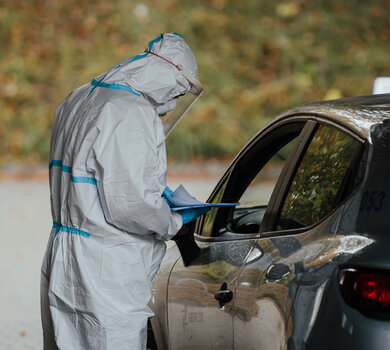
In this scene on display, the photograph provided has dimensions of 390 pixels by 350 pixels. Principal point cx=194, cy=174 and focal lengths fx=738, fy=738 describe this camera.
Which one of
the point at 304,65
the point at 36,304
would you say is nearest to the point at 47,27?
the point at 304,65

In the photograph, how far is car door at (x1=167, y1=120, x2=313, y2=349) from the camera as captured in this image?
316cm

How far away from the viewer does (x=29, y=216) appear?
504 inches

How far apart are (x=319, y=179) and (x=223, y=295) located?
67cm

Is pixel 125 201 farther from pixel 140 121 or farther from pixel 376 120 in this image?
pixel 376 120

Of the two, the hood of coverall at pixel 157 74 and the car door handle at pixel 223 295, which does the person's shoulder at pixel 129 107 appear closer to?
the hood of coverall at pixel 157 74

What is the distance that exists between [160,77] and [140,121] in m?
0.29

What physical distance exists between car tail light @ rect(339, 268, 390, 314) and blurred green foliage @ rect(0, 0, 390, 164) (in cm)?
1491

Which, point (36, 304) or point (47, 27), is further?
point (47, 27)

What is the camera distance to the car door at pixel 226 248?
3.16 m

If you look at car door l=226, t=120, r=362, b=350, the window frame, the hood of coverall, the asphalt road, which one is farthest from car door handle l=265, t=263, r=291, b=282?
the asphalt road

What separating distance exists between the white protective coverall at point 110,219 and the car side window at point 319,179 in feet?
2.01

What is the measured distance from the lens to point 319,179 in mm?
2912

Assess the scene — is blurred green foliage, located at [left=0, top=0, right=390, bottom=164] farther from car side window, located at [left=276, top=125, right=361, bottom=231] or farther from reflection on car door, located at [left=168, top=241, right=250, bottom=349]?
car side window, located at [left=276, top=125, right=361, bottom=231]

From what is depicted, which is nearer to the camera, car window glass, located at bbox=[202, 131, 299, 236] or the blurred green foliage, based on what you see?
car window glass, located at bbox=[202, 131, 299, 236]
